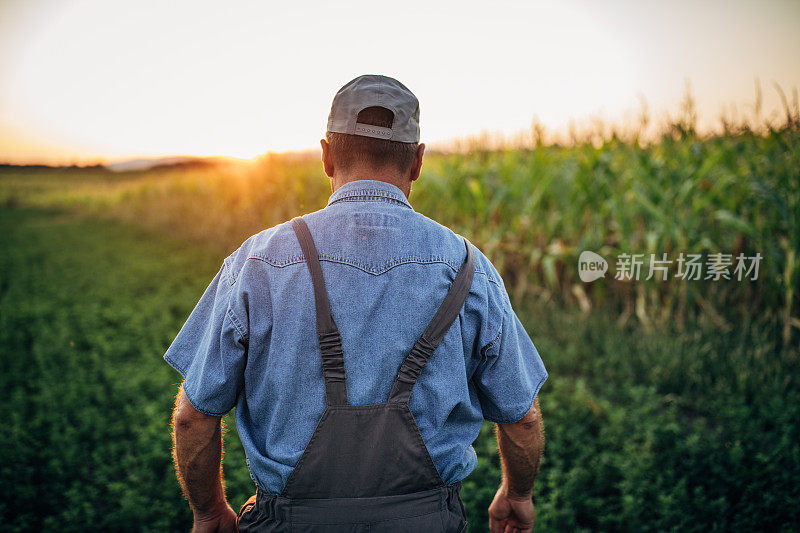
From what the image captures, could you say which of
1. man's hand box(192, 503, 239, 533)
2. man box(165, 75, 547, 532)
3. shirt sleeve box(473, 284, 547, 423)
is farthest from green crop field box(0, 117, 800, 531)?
man box(165, 75, 547, 532)

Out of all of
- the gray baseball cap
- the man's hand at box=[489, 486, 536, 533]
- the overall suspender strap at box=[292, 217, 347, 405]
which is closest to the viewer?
the overall suspender strap at box=[292, 217, 347, 405]

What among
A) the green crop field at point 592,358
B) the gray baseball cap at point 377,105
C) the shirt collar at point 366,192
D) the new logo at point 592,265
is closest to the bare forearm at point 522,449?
the shirt collar at point 366,192

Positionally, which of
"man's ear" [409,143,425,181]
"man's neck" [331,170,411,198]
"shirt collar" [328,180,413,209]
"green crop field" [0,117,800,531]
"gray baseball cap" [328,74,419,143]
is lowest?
"green crop field" [0,117,800,531]

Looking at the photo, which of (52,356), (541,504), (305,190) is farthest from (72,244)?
(541,504)

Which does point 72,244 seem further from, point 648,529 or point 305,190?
point 648,529

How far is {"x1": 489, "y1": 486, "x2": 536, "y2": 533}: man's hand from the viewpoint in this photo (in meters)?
1.63

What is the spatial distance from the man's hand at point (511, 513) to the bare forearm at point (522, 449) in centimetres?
4

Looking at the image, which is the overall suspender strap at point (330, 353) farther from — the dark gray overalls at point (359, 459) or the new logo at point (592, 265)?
the new logo at point (592, 265)

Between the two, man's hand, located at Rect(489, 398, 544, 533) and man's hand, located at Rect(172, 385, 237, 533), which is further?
man's hand, located at Rect(489, 398, 544, 533)

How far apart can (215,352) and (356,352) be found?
0.37 meters

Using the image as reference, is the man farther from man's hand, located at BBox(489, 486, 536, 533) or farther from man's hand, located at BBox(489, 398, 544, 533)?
man's hand, located at BBox(489, 486, 536, 533)

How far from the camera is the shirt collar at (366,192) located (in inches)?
52.4

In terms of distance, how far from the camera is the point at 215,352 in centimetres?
128

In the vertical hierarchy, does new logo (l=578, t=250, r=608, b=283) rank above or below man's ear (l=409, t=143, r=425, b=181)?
below
